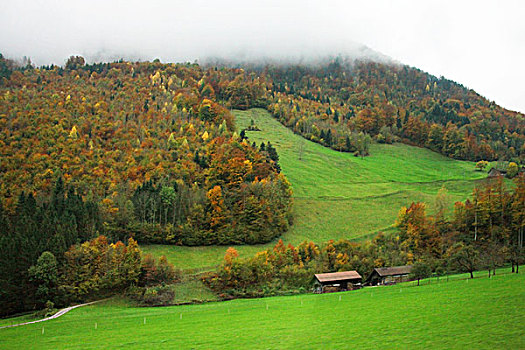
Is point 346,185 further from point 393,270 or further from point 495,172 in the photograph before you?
point 393,270

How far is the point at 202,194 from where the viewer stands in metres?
85.8

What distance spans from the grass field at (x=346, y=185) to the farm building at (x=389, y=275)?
1812 cm

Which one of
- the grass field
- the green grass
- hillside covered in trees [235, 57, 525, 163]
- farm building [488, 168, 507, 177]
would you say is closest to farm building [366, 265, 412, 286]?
the green grass

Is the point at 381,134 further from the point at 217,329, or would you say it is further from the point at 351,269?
the point at 217,329

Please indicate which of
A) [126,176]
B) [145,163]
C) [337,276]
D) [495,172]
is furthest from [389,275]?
[495,172]

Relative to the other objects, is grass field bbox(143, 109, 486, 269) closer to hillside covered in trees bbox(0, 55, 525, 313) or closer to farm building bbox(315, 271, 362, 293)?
hillside covered in trees bbox(0, 55, 525, 313)

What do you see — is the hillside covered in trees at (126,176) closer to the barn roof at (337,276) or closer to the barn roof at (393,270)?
the barn roof at (337,276)

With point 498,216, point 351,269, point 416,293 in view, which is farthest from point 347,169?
point 416,293

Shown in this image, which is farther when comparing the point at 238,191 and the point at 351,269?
the point at 238,191

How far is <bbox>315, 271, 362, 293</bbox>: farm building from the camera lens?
56.9m

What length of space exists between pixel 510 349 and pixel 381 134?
5936 inches

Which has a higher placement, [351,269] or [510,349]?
[510,349]

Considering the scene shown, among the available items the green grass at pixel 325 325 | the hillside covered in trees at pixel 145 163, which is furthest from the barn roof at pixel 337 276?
the hillside covered in trees at pixel 145 163

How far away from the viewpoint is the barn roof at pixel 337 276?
188 feet
